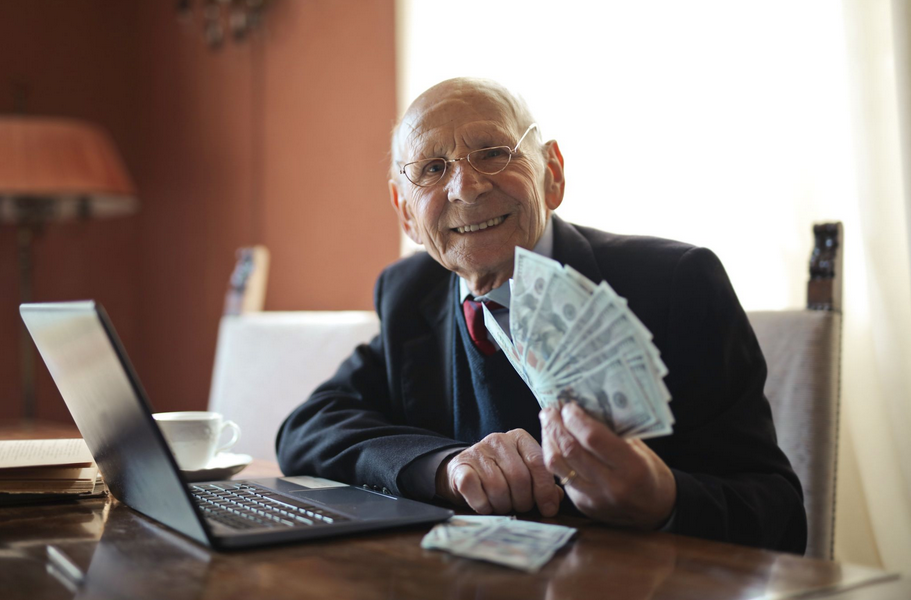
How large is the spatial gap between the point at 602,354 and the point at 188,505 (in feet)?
1.30

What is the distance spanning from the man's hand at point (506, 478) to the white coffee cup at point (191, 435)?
41 cm

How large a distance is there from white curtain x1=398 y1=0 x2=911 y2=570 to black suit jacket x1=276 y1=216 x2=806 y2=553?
21.1 inches

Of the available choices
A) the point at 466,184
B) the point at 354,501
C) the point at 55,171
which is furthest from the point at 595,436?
the point at 55,171

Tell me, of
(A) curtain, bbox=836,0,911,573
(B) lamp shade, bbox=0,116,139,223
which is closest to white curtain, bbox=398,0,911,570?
(A) curtain, bbox=836,0,911,573

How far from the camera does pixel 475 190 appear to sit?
122 cm

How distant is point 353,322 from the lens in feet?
6.38

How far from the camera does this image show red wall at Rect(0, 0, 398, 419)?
2.93 meters

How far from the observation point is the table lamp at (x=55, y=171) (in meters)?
3.05

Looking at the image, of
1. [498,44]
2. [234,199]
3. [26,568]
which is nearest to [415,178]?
[26,568]

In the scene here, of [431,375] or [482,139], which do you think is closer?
[482,139]

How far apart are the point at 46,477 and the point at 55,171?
237 centimetres

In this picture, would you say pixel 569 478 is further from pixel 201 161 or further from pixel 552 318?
pixel 201 161

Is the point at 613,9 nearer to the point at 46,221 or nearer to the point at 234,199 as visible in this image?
the point at 234,199

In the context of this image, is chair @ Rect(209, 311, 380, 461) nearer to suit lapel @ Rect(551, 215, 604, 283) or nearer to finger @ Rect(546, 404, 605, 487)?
suit lapel @ Rect(551, 215, 604, 283)
